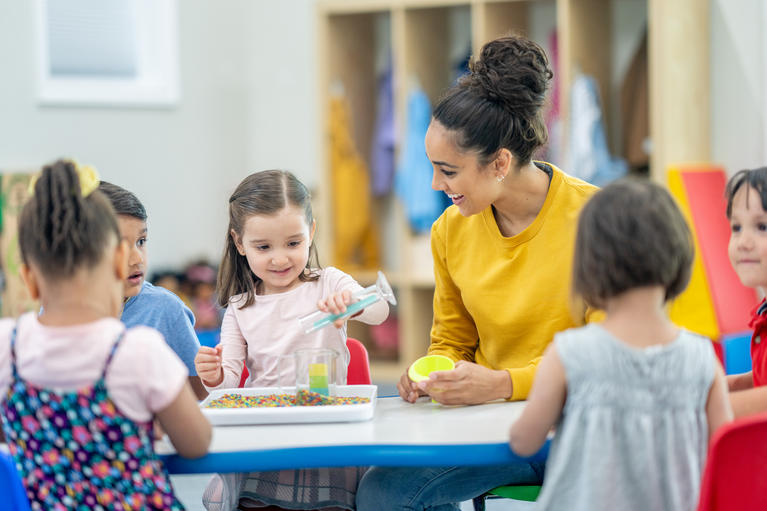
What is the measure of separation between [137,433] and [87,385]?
0.10 m

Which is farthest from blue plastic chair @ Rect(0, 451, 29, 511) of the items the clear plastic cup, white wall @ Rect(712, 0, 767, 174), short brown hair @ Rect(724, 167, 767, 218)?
white wall @ Rect(712, 0, 767, 174)

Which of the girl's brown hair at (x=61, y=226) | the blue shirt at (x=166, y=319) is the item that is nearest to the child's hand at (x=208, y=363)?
the blue shirt at (x=166, y=319)

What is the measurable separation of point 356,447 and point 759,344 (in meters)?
0.81

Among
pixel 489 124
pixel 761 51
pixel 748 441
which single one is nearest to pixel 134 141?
pixel 761 51

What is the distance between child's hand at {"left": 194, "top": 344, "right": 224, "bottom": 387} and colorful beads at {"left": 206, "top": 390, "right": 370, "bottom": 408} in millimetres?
119

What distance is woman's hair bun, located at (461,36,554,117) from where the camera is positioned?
6.42 ft

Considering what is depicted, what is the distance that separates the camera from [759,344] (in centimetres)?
177

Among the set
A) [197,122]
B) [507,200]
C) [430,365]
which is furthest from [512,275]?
[197,122]

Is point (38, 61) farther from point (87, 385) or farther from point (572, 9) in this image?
point (87, 385)

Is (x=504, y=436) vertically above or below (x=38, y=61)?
below

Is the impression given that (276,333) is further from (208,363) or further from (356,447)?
(356,447)

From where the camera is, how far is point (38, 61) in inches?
179

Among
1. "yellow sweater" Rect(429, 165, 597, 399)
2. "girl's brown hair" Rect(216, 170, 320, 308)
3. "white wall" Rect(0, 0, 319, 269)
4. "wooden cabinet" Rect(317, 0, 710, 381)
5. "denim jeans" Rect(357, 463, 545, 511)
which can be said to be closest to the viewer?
"denim jeans" Rect(357, 463, 545, 511)

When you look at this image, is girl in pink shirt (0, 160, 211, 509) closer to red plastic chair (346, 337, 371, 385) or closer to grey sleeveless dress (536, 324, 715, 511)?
grey sleeveless dress (536, 324, 715, 511)
